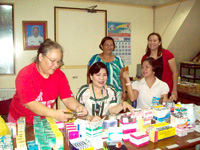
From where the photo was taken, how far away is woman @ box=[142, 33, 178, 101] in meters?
2.74

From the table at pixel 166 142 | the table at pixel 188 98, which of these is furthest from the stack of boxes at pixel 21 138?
the table at pixel 188 98

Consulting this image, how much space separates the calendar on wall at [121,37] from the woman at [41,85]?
296 centimetres

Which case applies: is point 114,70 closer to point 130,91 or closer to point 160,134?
point 130,91

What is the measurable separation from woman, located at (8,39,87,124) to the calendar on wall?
296 cm

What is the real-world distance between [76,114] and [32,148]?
1.75 feet

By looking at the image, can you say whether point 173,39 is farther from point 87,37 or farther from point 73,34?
point 73,34

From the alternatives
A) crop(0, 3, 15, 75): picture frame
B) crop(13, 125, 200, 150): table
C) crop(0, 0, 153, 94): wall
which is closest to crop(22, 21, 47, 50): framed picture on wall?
crop(0, 0, 153, 94): wall

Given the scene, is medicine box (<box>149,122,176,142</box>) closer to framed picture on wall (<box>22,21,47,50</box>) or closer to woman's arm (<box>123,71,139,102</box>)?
woman's arm (<box>123,71,139,102</box>)

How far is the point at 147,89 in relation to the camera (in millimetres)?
2416

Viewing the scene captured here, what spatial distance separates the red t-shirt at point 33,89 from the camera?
1609mm

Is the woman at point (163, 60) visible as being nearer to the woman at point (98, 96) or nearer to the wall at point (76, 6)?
the woman at point (98, 96)

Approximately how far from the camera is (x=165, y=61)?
2777 millimetres

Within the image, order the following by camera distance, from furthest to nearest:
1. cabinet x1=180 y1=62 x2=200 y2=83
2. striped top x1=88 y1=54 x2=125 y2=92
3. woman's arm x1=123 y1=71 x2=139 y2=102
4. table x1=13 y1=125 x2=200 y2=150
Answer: cabinet x1=180 y1=62 x2=200 y2=83 → striped top x1=88 y1=54 x2=125 y2=92 → woman's arm x1=123 y1=71 x2=139 y2=102 → table x1=13 y1=125 x2=200 y2=150

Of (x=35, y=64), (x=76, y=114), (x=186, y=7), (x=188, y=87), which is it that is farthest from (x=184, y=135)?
(x=186, y=7)
